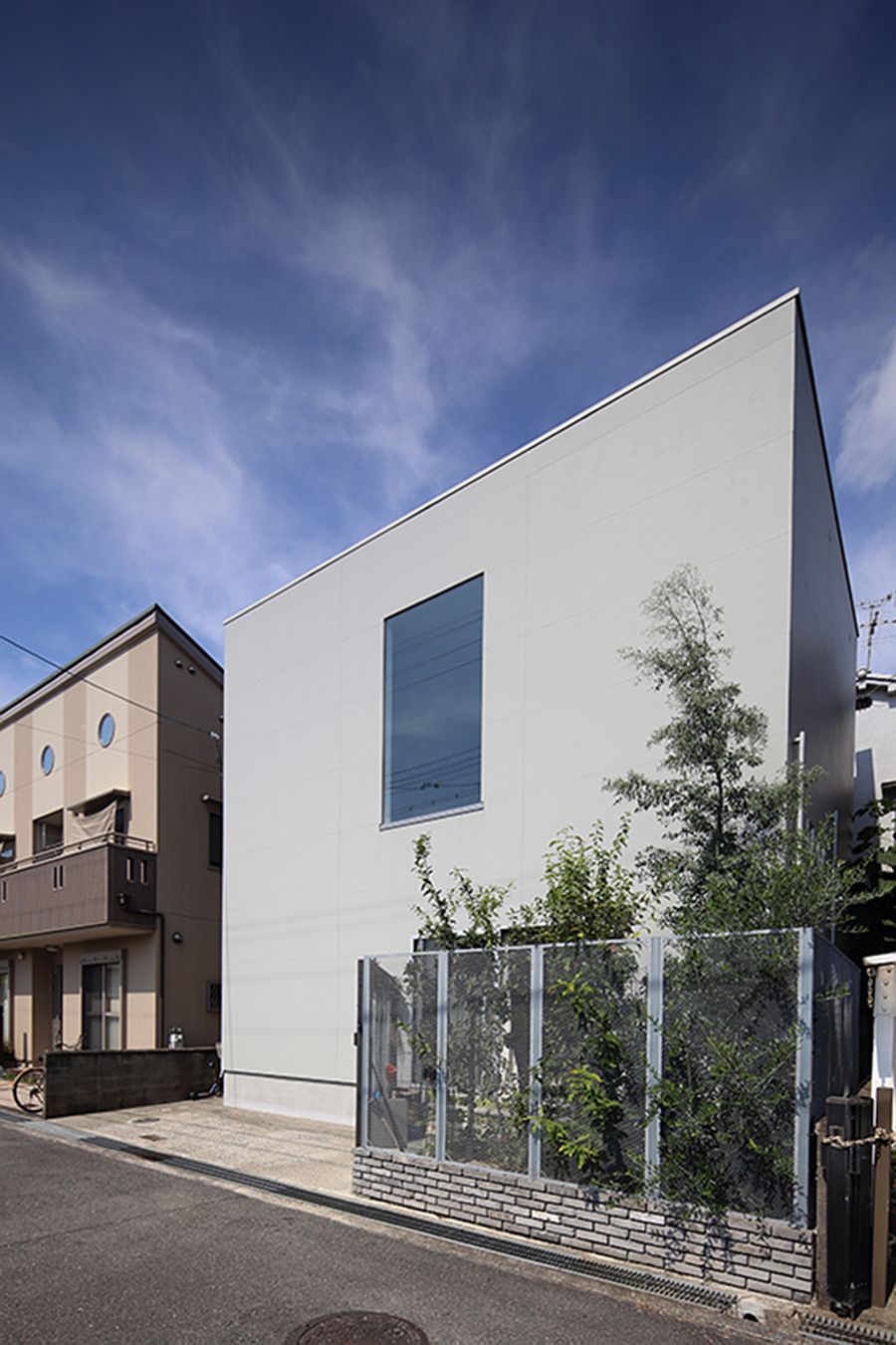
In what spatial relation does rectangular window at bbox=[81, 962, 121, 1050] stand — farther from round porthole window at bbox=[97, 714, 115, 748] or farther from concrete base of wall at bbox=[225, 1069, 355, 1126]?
round porthole window at bbox=[97, 714, 115, 748]

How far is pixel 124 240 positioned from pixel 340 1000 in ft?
32.0

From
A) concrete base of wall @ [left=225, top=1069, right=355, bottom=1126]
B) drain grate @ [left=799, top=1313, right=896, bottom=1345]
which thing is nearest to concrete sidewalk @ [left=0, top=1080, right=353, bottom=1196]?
concrete base of wall @ [left=225, top=1069, right=355, bottom=1126]

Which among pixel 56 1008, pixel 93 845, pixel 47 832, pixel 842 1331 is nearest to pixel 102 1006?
pixel 56 1008

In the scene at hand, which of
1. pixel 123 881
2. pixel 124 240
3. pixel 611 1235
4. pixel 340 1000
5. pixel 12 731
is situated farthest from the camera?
pixel 12 731

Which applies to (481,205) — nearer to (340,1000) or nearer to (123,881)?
(340,1000)

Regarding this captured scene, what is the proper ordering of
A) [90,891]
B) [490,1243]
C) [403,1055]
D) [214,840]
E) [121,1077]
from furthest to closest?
1. [214,840]
2. [90,891]
3. [121,1077]
4. [403,1055]
5. [490,1243]

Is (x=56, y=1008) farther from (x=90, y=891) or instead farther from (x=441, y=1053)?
(x=441, y=1053)

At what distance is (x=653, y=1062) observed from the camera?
609 cm

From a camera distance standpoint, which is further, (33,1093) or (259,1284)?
(33,1093)

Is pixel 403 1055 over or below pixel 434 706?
below

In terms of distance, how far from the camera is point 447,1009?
295 inches

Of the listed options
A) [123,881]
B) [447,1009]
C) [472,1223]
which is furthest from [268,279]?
[123,881]

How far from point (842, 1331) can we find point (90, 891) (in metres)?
14.8

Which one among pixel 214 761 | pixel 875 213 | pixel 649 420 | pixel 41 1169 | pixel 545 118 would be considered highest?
pixel 545 118
